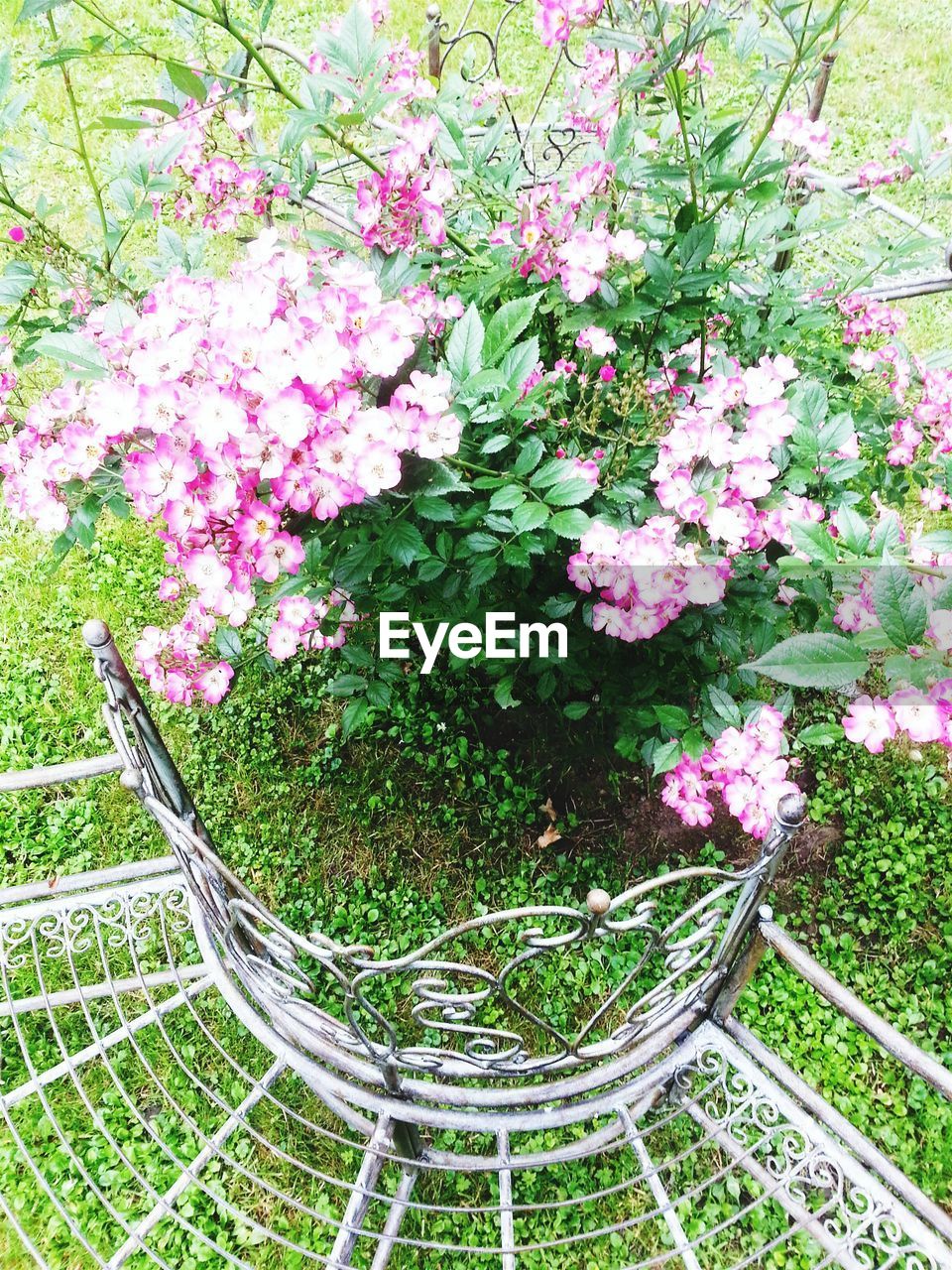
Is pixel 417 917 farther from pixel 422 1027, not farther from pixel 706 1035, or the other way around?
pixel 706 1035

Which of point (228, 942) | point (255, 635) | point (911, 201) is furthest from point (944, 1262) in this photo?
point (911, 201)

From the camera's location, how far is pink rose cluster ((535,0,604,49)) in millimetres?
1327

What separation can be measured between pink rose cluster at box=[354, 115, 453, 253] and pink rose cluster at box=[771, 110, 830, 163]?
0.73 meters

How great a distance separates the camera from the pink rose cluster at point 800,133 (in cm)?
170

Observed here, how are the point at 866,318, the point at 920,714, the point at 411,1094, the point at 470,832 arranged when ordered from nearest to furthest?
the point at 920,714 < the point at 411,1094 < the point at 866,318 < the point at 470,832

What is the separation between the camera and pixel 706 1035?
1395 millimetres

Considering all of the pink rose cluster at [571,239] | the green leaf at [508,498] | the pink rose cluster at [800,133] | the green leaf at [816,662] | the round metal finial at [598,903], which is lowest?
the round metal finial at [598,903]

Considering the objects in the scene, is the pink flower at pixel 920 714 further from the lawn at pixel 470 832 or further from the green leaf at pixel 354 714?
the lawn at pixel 470 832

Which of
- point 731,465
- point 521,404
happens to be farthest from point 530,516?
point 731,465

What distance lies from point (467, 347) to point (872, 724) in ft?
2.18

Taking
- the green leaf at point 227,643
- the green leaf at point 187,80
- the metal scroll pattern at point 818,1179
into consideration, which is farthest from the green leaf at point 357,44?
the metal scroll pattern at point 818,1179

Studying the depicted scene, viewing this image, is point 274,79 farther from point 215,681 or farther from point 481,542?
point 215,681

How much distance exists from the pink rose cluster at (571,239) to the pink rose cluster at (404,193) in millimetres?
136

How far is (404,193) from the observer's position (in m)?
1.31
